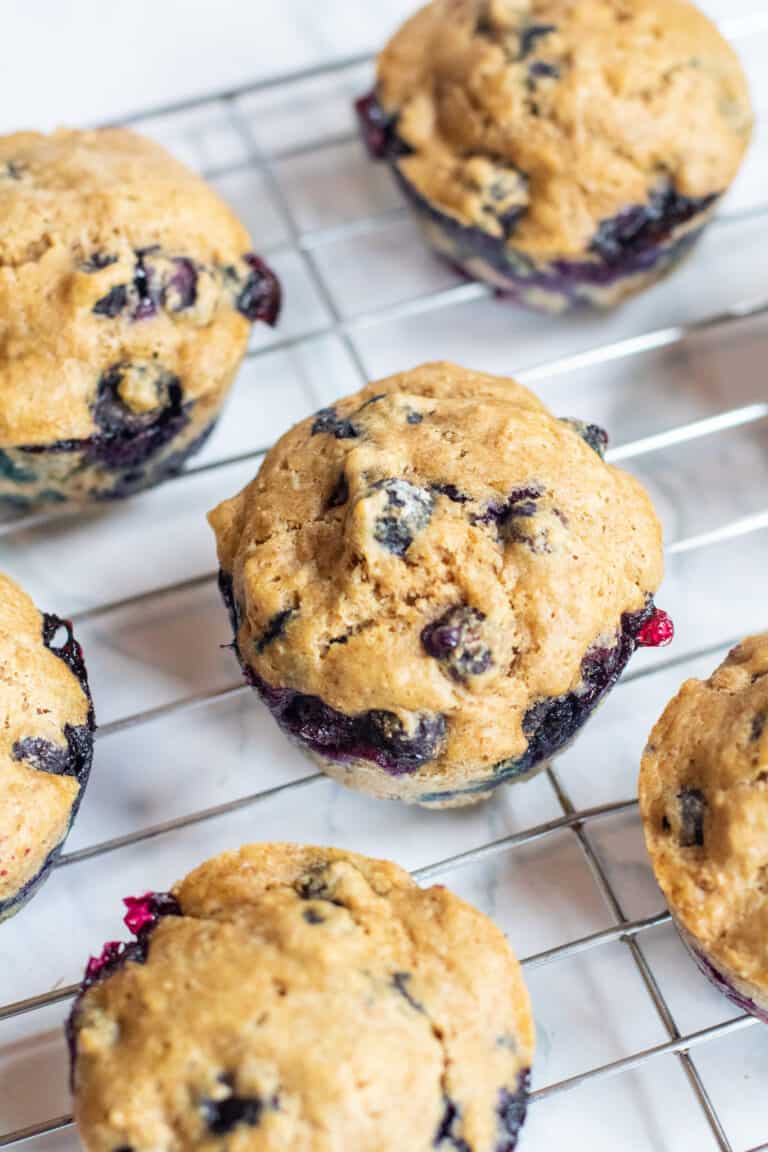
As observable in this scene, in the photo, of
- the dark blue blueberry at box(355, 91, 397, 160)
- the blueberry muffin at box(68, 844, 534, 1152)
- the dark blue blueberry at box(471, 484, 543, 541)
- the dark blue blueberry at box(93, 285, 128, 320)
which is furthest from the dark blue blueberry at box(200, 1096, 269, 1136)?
the dark blue blueberry at box(355, 91, 397, 160)

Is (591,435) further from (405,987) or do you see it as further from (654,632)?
(405,987)

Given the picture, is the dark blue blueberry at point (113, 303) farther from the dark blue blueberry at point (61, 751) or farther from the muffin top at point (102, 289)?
the dark blue blueberry at point (61, 751)

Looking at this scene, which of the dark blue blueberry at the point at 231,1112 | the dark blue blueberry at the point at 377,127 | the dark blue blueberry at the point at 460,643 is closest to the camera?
the dark blue blueberry at the point at 231,1112

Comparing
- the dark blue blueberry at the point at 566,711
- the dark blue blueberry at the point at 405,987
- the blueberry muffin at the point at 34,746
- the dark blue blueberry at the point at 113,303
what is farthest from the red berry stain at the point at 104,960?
the dark blue blueberry at the point at 113,303

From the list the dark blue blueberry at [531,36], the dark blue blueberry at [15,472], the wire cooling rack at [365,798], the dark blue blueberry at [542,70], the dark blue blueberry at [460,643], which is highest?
the dark blue blueberry at [531,36]

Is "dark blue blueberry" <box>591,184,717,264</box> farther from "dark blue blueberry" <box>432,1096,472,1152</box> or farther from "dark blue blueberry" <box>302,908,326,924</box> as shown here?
"dark blue blueberry" <box>432,1096,472,1152</box>

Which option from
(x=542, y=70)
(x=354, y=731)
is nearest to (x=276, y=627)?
(x=354, y=731)
